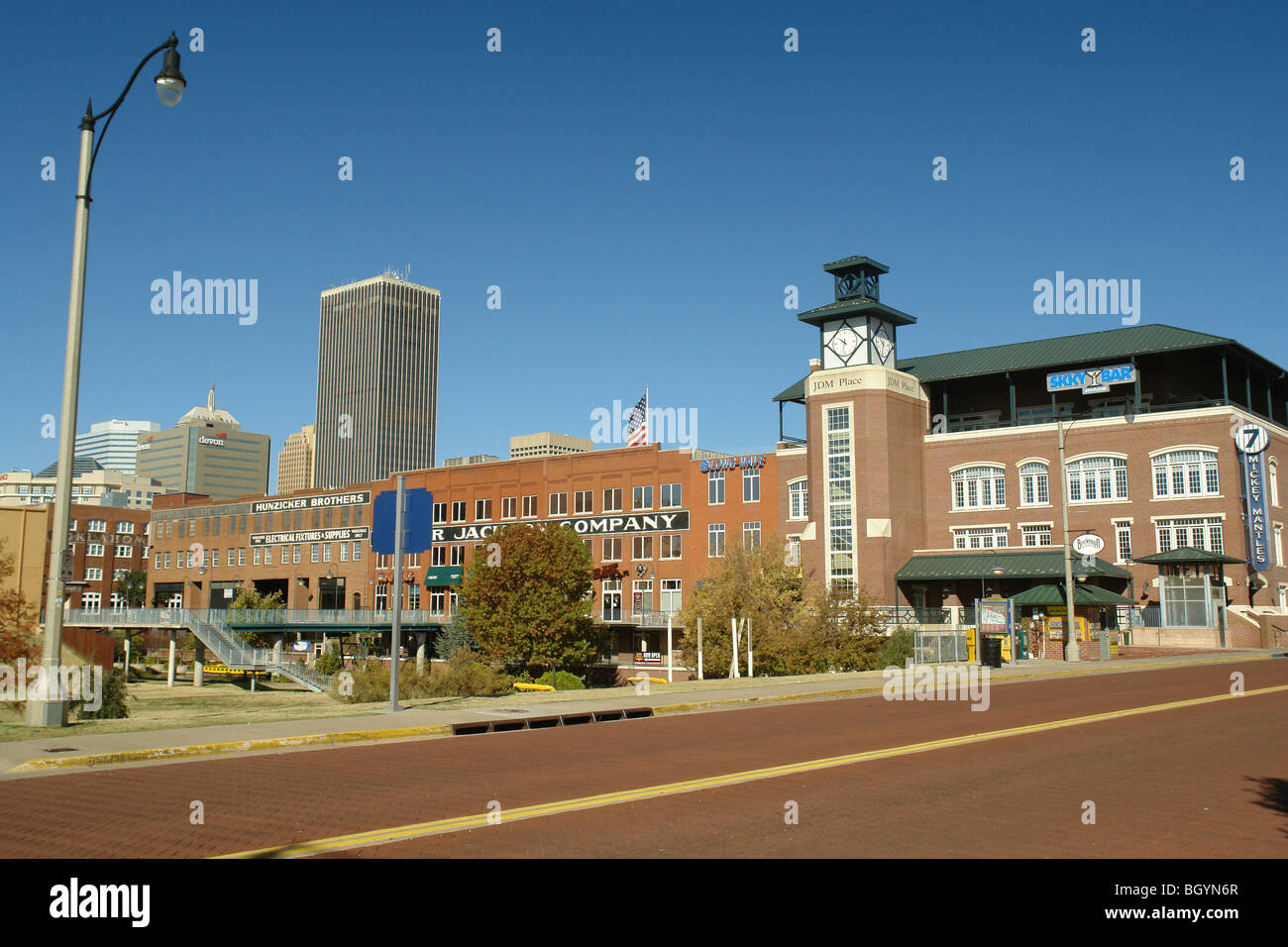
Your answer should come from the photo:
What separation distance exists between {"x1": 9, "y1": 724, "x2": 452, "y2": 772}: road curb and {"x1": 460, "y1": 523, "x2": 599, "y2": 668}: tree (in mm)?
36794

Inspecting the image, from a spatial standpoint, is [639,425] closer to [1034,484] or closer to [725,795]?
[1034,484]

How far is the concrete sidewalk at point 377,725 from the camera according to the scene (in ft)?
46.4

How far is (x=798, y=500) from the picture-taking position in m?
Answer: 68.1

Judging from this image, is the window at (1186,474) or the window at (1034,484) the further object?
the window at (1034,484)

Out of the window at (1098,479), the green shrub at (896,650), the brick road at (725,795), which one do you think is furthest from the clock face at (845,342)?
the brick road at (725,795)

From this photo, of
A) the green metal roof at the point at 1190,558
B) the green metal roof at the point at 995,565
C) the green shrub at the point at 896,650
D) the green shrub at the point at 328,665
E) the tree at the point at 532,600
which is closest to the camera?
the green shrub at the point at 896,650

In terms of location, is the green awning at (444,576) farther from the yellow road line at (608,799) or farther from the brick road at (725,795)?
the yellow road line at (608,799)

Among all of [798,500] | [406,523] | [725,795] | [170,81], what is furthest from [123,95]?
[798,500]

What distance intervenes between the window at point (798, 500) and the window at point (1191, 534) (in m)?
Answer: 19.8

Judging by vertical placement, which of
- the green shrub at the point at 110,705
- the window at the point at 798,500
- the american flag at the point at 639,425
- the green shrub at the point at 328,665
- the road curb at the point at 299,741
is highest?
the american flag at the point at 639,425

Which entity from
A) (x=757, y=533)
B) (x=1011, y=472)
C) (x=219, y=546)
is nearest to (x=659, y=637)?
(x=757, y=533)

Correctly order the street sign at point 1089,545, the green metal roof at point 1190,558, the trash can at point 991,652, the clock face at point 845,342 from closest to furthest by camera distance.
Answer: the trash can at point 991,652, the green metal roof at point 1190,558, the street sign at point 1089,545, the clock face at point 845,342
